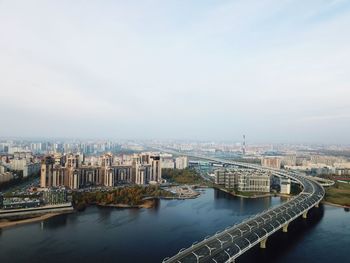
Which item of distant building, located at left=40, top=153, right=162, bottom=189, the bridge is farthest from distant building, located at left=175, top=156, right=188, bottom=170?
the bridge

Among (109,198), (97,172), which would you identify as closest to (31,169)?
(97,172)

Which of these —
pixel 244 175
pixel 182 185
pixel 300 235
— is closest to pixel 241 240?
pixel 300 235

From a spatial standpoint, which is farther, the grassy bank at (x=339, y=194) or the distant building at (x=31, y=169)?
the distant building at (x=31, y=169)

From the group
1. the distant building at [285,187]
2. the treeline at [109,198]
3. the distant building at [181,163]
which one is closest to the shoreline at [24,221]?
the treeline at [109,198]

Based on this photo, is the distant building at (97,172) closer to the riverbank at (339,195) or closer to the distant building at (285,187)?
the distant building at (285,187)

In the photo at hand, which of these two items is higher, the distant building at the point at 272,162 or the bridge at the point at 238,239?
the distant building at the point at 272,162

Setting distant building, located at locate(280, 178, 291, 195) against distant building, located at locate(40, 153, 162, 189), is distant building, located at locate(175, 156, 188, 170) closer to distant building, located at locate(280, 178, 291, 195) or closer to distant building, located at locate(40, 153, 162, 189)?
distant building, located at locate(40, 153, 162, 189)

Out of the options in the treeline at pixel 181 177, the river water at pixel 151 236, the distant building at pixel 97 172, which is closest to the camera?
the river water at pixel 151 236

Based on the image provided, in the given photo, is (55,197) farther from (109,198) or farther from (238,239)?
(238,239)
